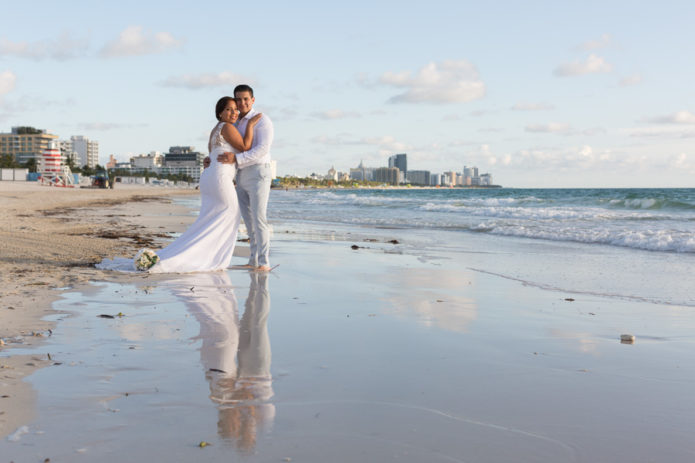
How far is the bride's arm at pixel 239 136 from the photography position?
6043 millimetres

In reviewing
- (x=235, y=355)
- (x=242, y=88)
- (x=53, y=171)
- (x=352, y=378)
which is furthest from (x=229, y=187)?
(x=53, y=171)

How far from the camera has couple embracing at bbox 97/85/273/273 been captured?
19.9 ft

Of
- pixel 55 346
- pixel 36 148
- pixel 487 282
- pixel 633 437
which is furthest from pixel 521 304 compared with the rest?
pixel 36 148

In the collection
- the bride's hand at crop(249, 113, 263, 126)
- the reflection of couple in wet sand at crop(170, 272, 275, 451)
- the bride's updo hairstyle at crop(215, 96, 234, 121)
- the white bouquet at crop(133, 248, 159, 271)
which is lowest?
the reflection of couple in wet sand at crop(170, 272, 275, 451)

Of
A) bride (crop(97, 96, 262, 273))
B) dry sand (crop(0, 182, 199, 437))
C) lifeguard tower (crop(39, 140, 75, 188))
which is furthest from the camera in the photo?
lifeguard tower (crop(39, 140, 75, 188))

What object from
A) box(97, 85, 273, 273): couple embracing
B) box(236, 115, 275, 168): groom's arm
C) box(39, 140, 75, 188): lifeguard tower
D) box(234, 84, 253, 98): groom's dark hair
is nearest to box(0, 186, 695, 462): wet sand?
box(97, 85, 273, 273): couple embracing

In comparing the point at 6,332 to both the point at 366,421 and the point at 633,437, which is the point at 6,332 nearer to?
the point at 366,421

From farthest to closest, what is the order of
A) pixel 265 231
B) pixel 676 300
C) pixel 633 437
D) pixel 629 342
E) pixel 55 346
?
pixel 265 231, pixel 676 300, pixel 629 342, pixel 55 346, pixel 633 437

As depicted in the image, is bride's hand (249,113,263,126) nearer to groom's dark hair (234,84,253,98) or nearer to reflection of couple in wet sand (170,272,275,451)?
groom's dark hair (234,84,253,98)

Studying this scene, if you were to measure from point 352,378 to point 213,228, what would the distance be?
13.3 feet

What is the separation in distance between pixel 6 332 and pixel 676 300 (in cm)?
545

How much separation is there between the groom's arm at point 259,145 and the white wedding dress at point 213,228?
0.15 meters

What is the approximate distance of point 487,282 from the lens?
5.88 meters

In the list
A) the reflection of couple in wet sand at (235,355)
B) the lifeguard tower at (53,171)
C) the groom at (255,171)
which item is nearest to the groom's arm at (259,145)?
the groom at (255,171)
